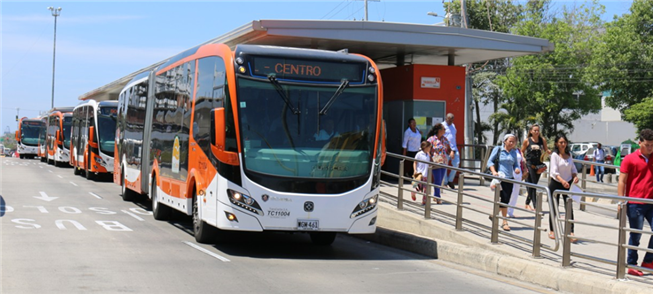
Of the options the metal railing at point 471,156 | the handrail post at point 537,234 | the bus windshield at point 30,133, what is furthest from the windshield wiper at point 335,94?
the bus windshield at point 30,133

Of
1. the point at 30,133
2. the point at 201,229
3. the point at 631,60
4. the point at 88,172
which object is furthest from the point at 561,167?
the point at 30,133

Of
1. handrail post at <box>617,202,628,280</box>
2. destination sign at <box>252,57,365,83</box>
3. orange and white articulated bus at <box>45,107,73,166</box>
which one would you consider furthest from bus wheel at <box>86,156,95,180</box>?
handrail post at <box>617,202,628,280</box>

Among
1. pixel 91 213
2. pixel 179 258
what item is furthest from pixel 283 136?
pixel 91 213

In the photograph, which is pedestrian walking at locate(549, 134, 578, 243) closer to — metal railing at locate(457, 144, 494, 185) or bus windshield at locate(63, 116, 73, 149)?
metal railing at locate(457, 144, 494, 185)

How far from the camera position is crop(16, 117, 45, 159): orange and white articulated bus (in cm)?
5816

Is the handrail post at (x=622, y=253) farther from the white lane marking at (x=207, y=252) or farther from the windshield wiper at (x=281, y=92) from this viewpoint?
the white lane marking at (x=207, y=252)

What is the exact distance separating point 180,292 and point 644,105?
44.3 meters

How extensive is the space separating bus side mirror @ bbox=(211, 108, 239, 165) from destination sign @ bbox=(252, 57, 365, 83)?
87 cm

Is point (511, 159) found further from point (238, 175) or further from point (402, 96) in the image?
point (402, 96)

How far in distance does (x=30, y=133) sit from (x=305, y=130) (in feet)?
172

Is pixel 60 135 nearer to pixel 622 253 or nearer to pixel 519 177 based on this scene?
pixel 519 177

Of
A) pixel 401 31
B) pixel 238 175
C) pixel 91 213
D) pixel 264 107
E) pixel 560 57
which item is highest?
pixel 560 57

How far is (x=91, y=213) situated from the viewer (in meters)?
17.6

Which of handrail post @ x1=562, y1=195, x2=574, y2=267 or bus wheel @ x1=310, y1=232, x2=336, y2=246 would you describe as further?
bus wheel @ x1=310, y1=232, x2=336, y2=246
